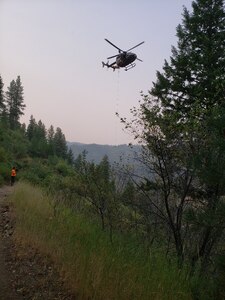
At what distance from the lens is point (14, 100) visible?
7850 cm

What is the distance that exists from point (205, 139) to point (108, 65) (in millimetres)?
13801

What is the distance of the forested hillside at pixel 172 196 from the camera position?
5.91 metres

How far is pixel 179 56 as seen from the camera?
58.3ft

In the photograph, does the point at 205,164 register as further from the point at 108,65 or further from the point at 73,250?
the point at 108,65

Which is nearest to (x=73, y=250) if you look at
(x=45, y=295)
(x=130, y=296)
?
(x=45, y=295)

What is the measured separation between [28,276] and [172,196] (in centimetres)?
487

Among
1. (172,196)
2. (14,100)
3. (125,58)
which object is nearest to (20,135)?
(14,100)

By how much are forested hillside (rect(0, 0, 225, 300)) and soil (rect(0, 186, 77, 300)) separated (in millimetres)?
512

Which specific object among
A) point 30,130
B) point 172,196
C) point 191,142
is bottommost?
point 172,196

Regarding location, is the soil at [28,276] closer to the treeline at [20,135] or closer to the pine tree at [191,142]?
the pine tree at [191,142]

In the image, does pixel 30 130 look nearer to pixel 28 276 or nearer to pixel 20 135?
pixel 20 135

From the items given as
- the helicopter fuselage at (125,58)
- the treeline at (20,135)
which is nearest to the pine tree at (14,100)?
Result: the treeline at (20,135)

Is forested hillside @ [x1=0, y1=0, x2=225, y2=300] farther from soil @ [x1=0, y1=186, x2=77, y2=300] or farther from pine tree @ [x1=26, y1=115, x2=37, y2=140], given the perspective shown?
pine tree @ [x1=26, y1=115, x2=37, y2=140]

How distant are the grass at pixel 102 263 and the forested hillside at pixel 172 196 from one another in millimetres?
21
